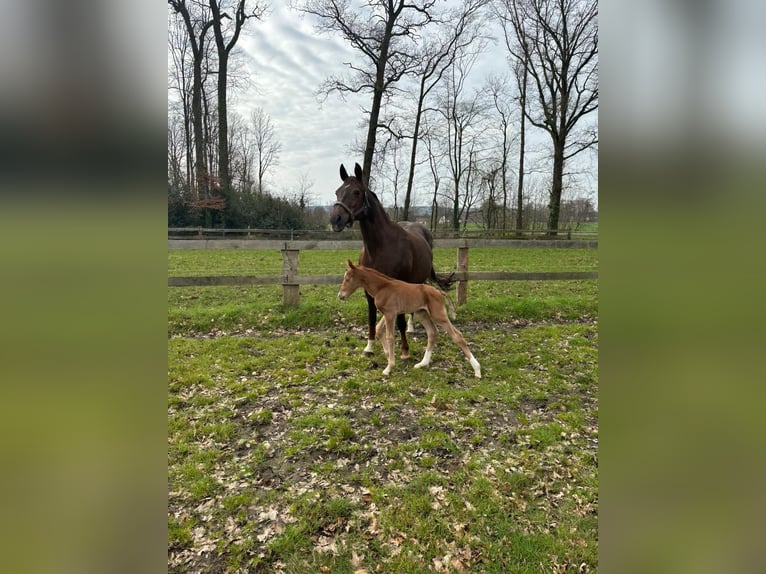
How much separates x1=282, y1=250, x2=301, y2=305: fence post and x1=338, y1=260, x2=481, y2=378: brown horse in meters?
2.30

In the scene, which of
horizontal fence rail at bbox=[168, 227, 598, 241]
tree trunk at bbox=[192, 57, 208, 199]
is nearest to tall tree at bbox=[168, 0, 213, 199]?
tree trunk at bbox=[192, 57, 208, 199]

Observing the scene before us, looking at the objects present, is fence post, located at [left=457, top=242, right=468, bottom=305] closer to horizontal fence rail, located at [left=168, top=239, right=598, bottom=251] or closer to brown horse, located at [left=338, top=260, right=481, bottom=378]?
horizontal fence rail, located at [left=168, top=239, right=598, bottom=251]

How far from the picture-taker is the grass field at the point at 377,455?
2.00 m

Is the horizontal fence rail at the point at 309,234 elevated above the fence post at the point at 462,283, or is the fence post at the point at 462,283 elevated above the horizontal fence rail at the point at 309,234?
the horizontal fence rail at the point at 309,234

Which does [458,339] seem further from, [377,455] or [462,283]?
[462,283]

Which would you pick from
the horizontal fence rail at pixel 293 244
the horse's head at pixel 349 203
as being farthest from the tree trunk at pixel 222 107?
the horse's head at pixel 349 203

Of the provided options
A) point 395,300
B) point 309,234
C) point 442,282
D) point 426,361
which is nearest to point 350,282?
point 395,300

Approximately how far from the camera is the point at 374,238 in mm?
4992

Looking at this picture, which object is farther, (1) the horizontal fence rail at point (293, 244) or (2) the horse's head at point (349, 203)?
(1) the horizontal fence rail at point (293, 244)

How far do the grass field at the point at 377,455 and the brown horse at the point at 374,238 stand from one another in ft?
3.29

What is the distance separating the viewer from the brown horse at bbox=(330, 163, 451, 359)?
15.2 feet

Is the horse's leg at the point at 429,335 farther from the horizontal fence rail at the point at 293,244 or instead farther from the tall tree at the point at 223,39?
the tall tree at the point at 223,39
